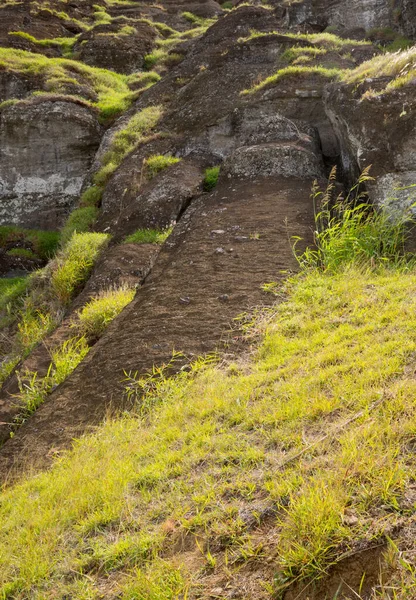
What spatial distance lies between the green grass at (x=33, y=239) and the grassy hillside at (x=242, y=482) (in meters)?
9.56

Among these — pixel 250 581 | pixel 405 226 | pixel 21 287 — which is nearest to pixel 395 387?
pixel 250 581

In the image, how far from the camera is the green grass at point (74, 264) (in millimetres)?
8797

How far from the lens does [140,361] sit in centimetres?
552

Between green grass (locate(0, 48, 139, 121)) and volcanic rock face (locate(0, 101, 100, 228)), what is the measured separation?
4.36 feet

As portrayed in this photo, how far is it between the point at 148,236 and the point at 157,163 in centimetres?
290

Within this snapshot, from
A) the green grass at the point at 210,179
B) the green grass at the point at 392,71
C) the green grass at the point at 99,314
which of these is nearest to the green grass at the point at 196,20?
the green grass at the point at 210,179

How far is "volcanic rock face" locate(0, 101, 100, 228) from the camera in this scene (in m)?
15.1

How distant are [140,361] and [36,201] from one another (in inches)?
425

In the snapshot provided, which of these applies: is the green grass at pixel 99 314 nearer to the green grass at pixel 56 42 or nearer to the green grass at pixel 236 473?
the green grass at pixel 236 473

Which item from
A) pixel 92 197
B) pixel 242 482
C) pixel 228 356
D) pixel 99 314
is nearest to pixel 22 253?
pixel 92 197

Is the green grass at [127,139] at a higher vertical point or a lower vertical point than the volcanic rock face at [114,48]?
lower

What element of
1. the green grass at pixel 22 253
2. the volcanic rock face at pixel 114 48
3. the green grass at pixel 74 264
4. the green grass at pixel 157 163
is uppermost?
the volcanic rock face at pixel 114 48

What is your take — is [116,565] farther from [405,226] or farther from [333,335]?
[405,226]

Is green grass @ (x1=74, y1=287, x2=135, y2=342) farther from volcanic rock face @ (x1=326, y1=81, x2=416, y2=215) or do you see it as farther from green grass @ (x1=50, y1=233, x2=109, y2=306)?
volcanic rock face @ (x1=326, y1=81, x2=416, y2=215)
